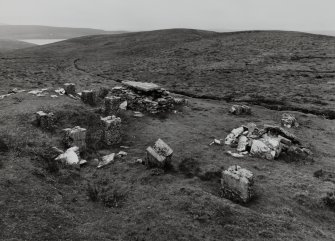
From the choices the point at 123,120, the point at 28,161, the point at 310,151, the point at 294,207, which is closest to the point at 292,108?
the point at 310,151

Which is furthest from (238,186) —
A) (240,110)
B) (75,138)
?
(240,110)

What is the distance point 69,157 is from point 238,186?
744 centimetres

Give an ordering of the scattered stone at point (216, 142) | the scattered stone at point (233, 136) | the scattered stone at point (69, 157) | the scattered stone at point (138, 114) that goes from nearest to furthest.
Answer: the scattered stone at point (69, 157) → the scattered stone at point (216, 142) → the scattered stone at point (233, 136) → the scattered stone at point (138, 114)

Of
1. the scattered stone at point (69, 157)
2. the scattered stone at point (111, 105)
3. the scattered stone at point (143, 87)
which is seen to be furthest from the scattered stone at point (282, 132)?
the scattered stone at point (69, 157)

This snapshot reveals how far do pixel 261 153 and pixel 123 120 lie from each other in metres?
8.96

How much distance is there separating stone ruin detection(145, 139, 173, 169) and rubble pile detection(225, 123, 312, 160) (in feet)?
12.7

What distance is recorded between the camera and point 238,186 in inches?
462

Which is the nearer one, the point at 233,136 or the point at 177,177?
the point at 177,177

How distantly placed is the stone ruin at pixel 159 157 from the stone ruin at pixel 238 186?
2.89 m

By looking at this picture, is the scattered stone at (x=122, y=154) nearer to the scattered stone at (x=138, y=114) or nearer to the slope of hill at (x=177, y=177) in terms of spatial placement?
the slope of hill at (x=177, y=177)

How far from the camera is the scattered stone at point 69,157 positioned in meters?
13.8

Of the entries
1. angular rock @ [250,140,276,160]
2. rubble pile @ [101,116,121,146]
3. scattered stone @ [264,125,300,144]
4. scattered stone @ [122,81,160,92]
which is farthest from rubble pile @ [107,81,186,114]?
angular rock @ [250,140,276,160]

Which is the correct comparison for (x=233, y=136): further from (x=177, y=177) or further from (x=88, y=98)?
(x=88, y=98)

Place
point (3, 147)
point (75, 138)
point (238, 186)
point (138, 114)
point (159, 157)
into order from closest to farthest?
point (238, 186)
point (3, 147)
point (159, 157)
point (75, 138)
point (138, 114)
